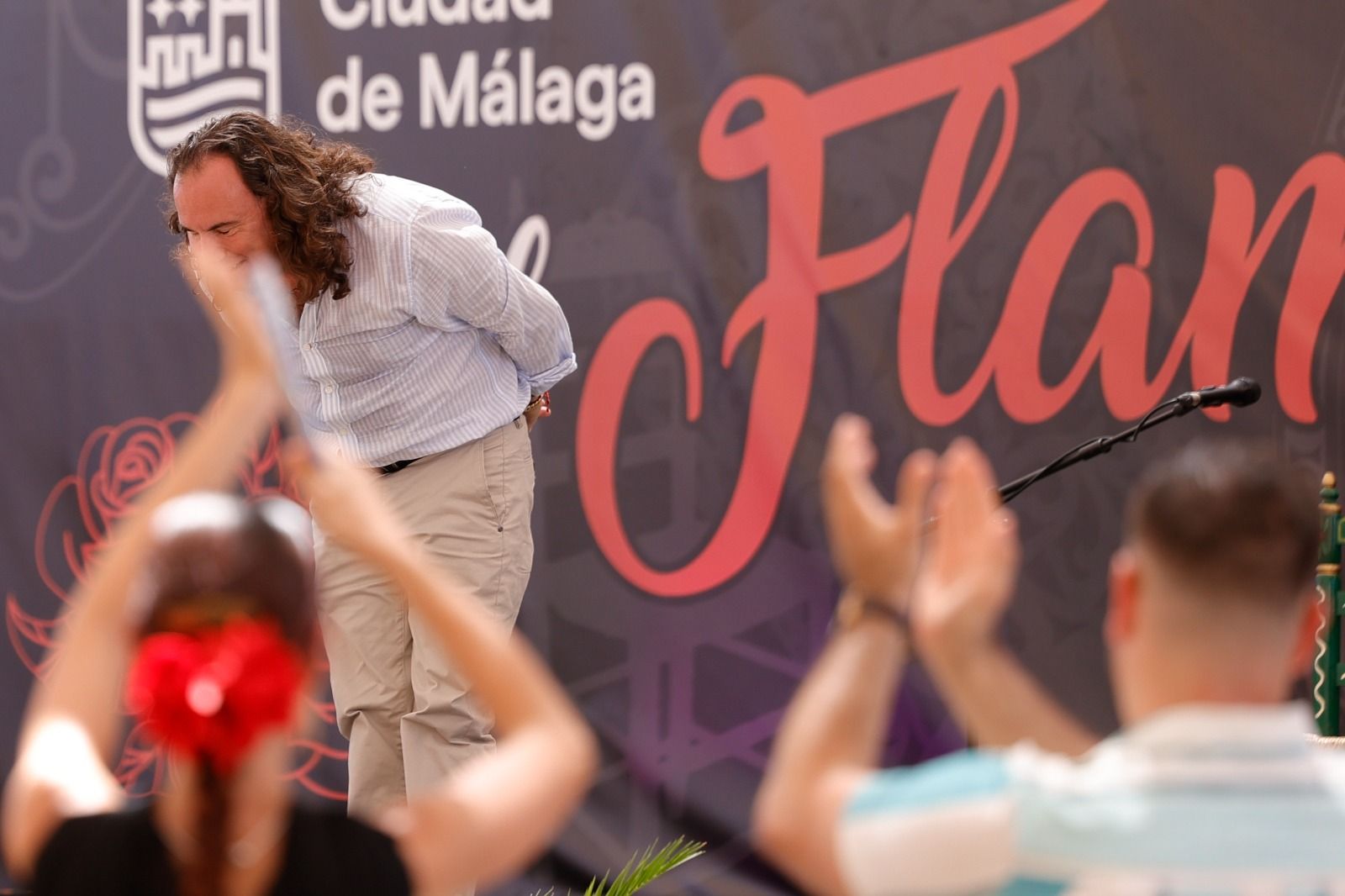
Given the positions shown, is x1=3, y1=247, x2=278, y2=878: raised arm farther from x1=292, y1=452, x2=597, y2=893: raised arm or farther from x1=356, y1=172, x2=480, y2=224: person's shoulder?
x1=356, y1=172, x2=480, y2=224: person's shoulder

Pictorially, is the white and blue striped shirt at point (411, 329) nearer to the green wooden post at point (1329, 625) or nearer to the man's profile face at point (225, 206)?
the man's profile face at point (225, 206)

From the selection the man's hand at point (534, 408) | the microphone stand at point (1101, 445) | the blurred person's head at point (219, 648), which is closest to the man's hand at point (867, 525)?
the blurred person's head at point (219, 648)

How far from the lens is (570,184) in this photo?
11.6ft

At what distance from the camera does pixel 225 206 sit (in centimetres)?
274

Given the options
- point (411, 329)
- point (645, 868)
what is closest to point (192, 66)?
point (411, 329)

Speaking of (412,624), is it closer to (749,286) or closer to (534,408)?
(534,408)

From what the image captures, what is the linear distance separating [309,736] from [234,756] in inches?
108

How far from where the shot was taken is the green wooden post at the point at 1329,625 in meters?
2.90

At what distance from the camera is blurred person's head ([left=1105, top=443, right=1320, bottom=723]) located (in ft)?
3.11

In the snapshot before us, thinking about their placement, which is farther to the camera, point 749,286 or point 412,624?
point 749,286

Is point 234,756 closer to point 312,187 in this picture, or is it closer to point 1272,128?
point 312,187

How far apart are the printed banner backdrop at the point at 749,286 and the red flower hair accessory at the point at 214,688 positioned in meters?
2.53

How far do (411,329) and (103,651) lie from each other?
1758 millimetres

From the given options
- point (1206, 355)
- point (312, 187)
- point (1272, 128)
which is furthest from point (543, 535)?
point (1272, 128)
